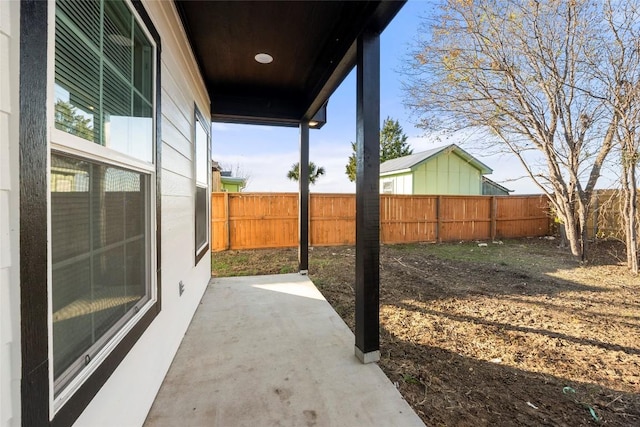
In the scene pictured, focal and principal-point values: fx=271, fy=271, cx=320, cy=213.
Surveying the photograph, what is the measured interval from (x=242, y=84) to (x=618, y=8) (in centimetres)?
632

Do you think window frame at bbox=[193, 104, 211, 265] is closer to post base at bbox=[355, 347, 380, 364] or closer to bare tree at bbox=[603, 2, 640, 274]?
post base at bbox=[355, 347, 380, 364]

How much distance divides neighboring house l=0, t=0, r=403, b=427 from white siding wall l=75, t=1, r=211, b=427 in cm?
1

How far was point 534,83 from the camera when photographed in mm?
5602

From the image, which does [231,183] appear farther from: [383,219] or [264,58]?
[264,58]

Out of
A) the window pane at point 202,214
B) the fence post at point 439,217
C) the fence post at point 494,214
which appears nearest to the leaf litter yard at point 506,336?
the window pane at point 202,214

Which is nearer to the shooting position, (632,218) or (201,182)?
(201,182)

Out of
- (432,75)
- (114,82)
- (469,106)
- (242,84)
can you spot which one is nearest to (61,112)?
(114,82)

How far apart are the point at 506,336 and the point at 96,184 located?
3.52m

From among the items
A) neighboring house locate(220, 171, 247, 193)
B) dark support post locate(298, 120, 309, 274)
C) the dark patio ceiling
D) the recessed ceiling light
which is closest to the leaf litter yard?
dark support post locate(298, 120, 309, 274)

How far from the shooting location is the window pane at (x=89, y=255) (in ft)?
3.13

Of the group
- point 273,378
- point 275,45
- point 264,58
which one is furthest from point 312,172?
point 273,378

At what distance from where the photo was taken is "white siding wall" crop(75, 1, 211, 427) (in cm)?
136

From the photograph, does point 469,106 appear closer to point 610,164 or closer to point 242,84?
point 610,164

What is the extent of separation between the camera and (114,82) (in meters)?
1.33
